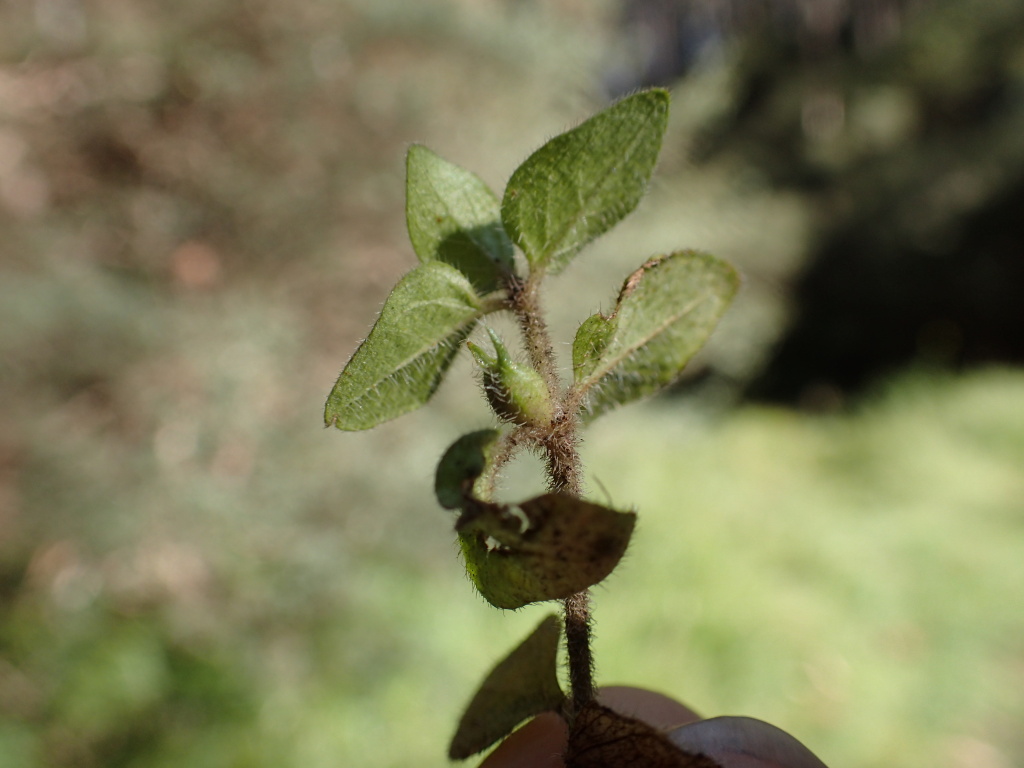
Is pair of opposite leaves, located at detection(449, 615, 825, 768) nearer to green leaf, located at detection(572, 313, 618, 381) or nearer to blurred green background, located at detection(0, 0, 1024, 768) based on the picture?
green leaf, located at detection(572, 313, 618, 381)

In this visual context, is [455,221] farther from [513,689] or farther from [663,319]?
[513,689]

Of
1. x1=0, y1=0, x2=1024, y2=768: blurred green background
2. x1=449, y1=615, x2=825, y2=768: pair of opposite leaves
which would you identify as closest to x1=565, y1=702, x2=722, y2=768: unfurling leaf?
A: x1=449, y1=615, x2=825, y2=768: pair of opposite leaves

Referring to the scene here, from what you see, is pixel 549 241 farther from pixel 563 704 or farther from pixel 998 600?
pixel 998 600

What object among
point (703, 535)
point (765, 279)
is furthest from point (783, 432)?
point (703, 535)

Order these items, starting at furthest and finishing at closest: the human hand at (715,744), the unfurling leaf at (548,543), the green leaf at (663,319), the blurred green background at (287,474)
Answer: the blurred green background at (287,474), the human hand at (715,744), the green leaf at (663,319), the unfurling leaf at (548,543)

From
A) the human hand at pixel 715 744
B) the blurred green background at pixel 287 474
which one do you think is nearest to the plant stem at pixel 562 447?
the human hand at pixel 715 744

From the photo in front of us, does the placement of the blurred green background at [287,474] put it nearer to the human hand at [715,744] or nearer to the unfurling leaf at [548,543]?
the human hand at [715,744]
